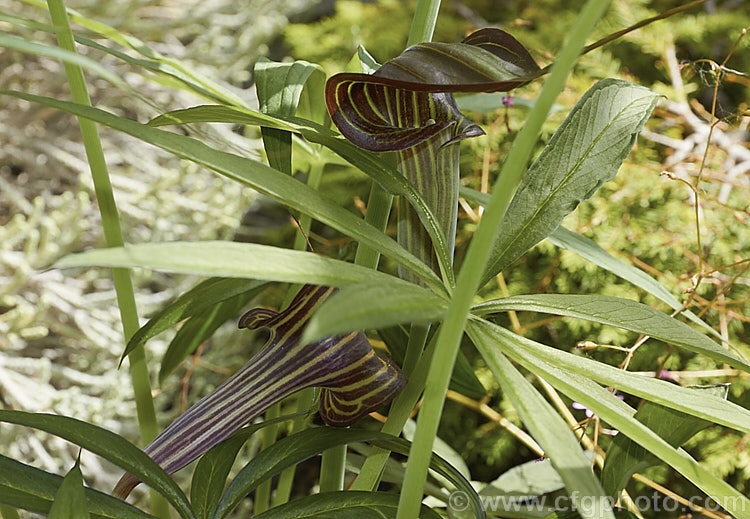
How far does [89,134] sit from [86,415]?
2.11ft

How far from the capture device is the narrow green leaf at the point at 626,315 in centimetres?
21

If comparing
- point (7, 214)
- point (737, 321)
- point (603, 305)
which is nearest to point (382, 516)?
point (603, 305)

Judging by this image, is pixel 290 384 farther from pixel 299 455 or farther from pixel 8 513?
pixel 8 513

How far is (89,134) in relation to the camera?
0.89ft

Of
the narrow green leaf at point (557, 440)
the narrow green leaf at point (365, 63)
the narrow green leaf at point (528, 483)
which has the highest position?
the narrow green leaf at point (365, 63)

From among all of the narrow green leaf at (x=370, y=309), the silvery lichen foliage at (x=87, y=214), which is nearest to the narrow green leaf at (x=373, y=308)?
the narrow green leaf at (x=370, y=309)

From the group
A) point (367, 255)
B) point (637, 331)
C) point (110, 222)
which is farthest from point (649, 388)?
point (110, 222)

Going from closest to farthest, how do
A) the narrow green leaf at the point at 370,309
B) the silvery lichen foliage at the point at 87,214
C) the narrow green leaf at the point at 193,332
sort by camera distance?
the narrow green leaf at the point at 370,309
the narrow green leaf at the point at 193,332
the silvery lichen foliage at the point at 87,214

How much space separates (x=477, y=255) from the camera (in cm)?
15

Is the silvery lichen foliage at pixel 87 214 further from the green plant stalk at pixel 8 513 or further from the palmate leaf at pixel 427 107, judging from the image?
the palmate leaf at pixel 427 107

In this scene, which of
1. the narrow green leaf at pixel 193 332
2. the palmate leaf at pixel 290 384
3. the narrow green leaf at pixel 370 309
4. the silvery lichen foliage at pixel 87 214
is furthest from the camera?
the silvery lichen foliage at pixel 87 214

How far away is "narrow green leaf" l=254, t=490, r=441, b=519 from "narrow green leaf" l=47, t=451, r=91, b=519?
0.21 ft

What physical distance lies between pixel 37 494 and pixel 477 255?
167 millimetres

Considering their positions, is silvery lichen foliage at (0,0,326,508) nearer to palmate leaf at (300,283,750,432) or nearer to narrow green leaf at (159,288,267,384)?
narrow green leaf at (159,288,267,384)
